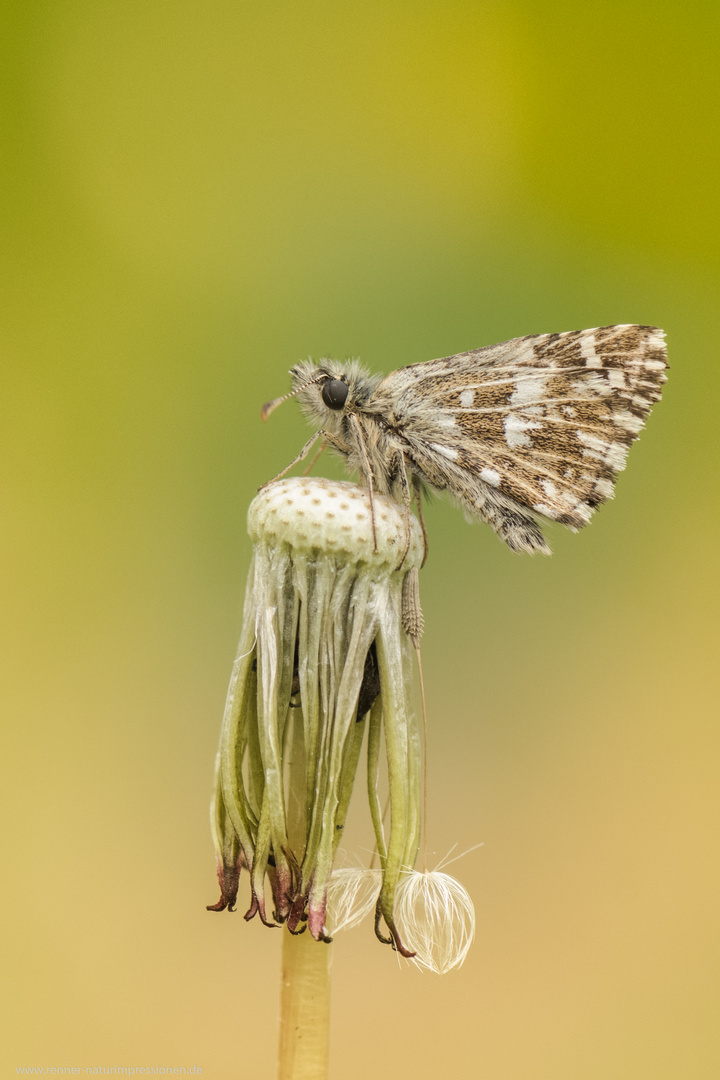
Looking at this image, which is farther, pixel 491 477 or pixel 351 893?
pixel 491 477

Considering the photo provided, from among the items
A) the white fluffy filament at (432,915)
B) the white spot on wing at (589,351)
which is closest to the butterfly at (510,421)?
the white spot on wing at (589,351)

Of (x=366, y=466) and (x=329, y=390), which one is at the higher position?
(x=329, y=390)

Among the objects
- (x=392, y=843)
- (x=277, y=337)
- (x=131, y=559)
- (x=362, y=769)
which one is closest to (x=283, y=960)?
(x=392, y=843)

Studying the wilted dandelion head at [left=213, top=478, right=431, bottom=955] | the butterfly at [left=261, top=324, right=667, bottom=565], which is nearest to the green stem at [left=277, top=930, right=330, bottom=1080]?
the wilted dandelion head at [left=213, top=478, right=431, bottom=955]

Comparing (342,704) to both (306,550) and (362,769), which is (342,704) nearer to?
(306,550)

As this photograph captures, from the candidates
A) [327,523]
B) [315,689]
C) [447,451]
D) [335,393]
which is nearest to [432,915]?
[315,689]

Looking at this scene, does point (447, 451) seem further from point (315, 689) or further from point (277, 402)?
point (315, 689)

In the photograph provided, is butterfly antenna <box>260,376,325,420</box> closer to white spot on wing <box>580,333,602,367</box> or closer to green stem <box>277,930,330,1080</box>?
white spot on wing <box>580,333,602,367</box>
